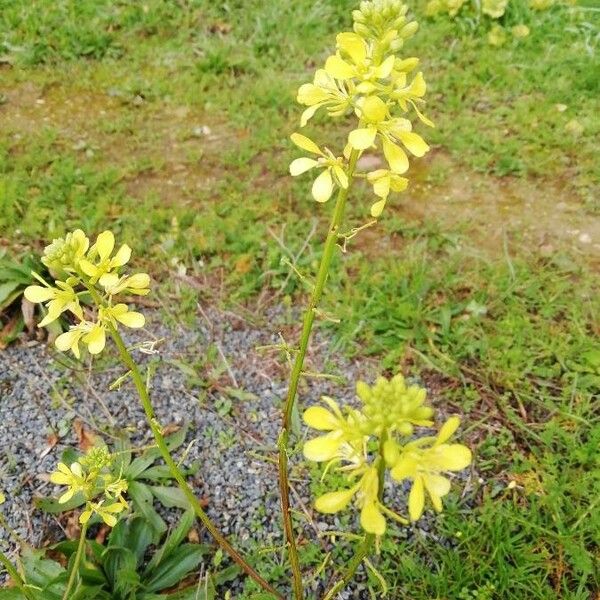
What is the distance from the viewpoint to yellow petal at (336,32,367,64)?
136 centimetres

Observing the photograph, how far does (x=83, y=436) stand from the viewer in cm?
276

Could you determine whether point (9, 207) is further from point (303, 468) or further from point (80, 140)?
point (303, 468)

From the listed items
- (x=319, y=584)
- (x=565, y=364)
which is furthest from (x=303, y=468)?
(x=565, y=364)

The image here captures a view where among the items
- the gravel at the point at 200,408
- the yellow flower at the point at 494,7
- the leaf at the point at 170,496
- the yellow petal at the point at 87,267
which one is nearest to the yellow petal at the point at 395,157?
the yellow petal at the point at 87,267

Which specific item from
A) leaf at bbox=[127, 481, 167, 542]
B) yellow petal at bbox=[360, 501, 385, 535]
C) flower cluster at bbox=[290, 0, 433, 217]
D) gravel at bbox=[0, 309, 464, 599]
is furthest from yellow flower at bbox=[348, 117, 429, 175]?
leaf at bbox=[127, 481, 167, 542]

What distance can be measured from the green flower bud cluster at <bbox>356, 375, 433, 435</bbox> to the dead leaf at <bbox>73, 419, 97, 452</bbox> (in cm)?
175

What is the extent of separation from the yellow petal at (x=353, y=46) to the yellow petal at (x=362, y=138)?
15 cm

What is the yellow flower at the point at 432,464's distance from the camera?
3.92ft

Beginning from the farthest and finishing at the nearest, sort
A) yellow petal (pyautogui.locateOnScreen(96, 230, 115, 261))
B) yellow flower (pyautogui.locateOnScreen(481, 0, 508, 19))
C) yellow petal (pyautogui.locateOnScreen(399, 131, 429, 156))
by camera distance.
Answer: yellow flower (pyautogui.locateOnScreen(481, 0, 508, 19))
yellow petal (pyautogui.locateOnScreen(96, 230, 115, 261))
yellow petal (pyautogui.locateOnScreen(399, 131, 429, 156))

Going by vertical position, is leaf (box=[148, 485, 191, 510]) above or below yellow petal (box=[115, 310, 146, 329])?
below

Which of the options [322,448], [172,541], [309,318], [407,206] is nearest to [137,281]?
[309,318]

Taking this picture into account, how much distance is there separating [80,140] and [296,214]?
1.51 m

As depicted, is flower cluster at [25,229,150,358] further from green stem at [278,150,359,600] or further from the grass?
the grass

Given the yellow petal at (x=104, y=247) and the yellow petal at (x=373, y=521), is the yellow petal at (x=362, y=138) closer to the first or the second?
the yellow petal at (x=104, y=247)
